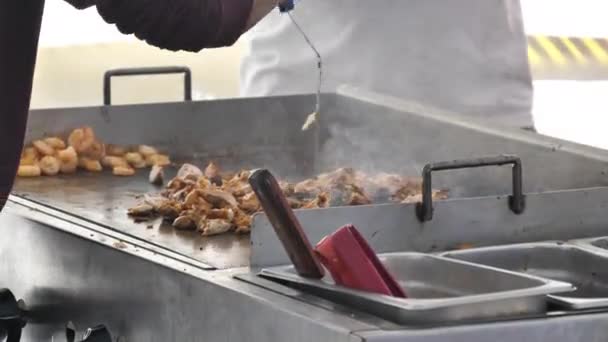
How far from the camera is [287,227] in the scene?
5.31 ft

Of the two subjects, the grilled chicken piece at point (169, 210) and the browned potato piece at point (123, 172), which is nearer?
the grilled chicken piece at point (169, 210)

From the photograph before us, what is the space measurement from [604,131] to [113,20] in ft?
11.0

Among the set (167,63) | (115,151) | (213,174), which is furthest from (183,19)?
(167,63)

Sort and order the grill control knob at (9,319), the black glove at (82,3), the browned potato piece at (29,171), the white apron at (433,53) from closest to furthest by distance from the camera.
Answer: the black glove at (82,3) → the grill control knob at (9,319) → the browned potato piece at (29,171) → the white apron at (433,53)

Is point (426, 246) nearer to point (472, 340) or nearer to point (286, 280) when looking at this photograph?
point (286, 280)

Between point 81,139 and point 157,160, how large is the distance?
0.15 m

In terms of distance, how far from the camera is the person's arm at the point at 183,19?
1629mm

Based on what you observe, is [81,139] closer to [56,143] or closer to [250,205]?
[56,143]

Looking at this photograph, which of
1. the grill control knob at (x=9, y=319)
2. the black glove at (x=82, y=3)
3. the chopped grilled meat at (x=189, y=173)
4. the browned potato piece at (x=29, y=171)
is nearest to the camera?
the black glove at (x=82, y=3)

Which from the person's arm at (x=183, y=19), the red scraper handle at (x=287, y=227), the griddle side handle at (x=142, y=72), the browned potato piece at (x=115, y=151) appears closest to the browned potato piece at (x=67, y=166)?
the browned potato piece at (x=115, y=151)

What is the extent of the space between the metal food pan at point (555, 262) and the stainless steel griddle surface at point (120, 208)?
325 mm

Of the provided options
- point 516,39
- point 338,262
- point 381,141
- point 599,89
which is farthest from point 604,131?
point 338,262

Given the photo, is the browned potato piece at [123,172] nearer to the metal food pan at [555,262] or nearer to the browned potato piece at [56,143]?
the browned potato piece at [56,143]

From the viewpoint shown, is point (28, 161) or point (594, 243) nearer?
point (594, 243)
